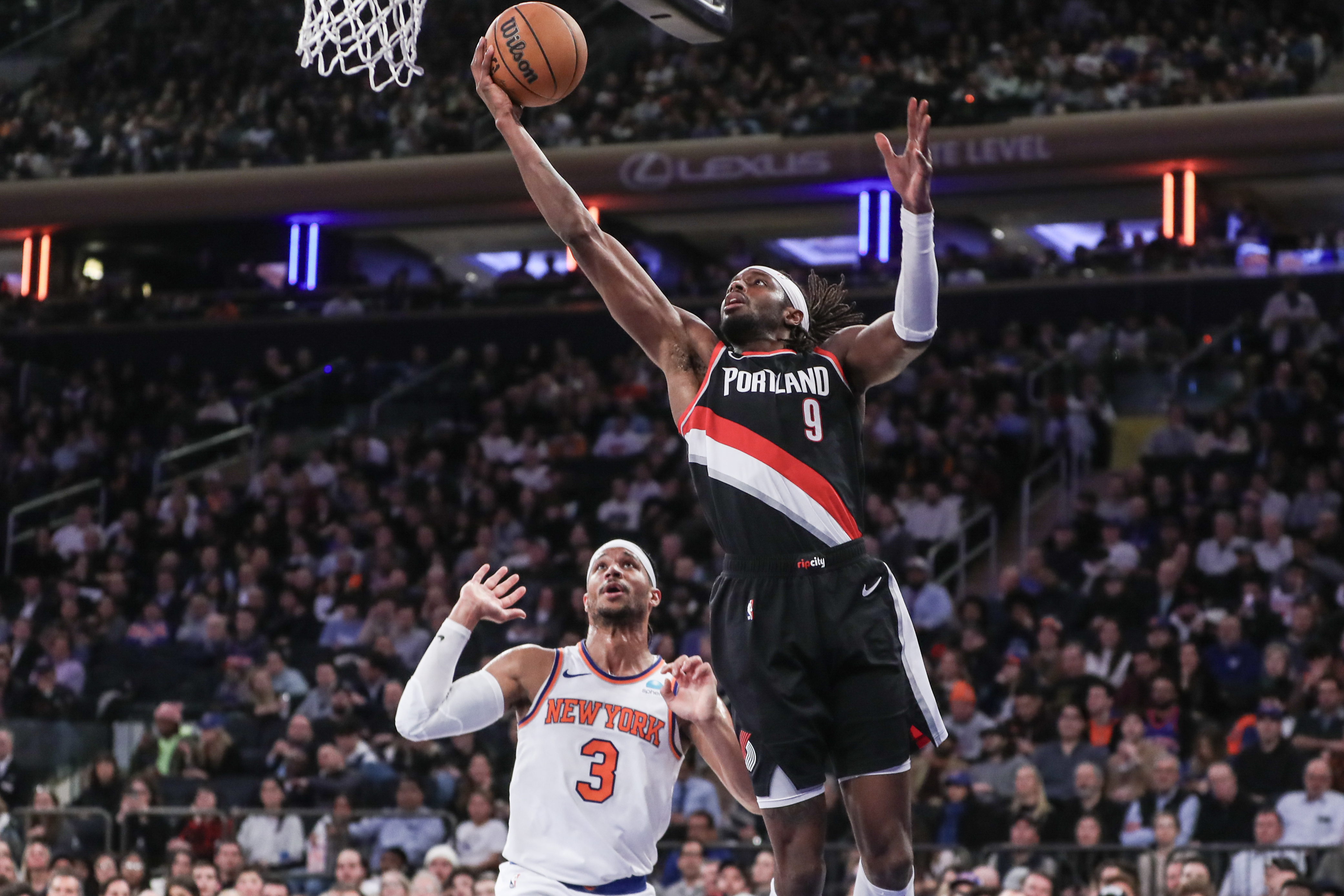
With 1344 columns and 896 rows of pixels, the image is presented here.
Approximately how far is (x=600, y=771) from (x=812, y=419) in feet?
6.52

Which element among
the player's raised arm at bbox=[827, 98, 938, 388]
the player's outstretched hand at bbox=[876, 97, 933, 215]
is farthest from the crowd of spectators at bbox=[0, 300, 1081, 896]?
the player's outstretched hand at bbox=[876, 97, 933, 215]

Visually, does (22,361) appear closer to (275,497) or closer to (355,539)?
(275,497)

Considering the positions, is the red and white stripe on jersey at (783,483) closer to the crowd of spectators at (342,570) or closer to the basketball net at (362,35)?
the basketball net at (362,35)

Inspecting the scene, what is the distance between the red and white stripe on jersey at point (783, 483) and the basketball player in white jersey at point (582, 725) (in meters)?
1.20

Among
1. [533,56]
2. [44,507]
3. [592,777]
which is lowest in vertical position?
[592,777]

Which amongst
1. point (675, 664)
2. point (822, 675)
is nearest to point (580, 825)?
point (675, 664)

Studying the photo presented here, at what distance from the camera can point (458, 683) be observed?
7.31 meters

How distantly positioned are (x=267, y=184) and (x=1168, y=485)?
1436 cm

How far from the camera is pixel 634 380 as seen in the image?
75.6 ft

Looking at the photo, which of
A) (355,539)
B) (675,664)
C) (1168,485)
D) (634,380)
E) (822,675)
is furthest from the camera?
(634,380)

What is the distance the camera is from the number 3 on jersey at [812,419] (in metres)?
6.32

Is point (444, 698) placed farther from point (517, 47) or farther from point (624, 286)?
point (517, 47)

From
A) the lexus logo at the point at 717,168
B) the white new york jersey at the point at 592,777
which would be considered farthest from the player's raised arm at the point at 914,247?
the lexus logo at the point at 717,168

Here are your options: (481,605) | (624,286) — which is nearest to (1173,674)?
(481,605)
